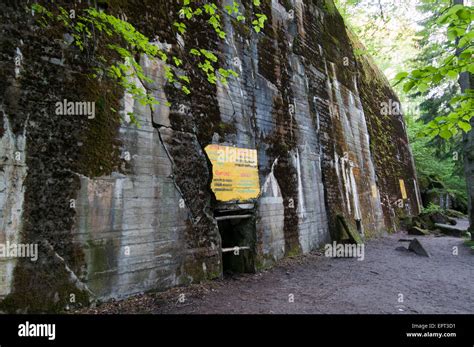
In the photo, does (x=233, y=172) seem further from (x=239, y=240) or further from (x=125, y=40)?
(x=125, y=40)

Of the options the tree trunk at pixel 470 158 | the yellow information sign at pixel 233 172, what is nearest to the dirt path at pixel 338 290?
the yellow information sign at pixel 233 172

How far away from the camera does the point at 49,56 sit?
4.27 metres

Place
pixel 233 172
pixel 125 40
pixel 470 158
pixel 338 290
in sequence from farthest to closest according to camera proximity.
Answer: pixel 470 158, pixel 233 172, pixel 338 290, pixel 125 40

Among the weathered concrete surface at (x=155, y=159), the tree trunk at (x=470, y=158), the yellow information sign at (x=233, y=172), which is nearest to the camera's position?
the weathered concrete surface at (x=155, y=159)

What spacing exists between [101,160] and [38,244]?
1379 millimetres

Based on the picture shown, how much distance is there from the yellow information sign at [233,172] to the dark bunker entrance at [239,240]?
1.37 ft

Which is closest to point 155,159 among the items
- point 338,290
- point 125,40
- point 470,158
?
point 125,40

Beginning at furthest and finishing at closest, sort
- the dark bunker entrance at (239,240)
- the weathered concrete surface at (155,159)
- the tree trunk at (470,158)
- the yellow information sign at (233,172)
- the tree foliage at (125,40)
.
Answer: the tree trunk at (470,158)
the dark bunker entrance at (239,240)
the yellow information sign at (233,172)
the weathered concrete surface at (155,159)
the tree foliage at (125,40)

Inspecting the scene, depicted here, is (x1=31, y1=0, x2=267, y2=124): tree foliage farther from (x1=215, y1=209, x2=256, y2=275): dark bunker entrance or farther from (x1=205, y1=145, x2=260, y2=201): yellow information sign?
(x1=215, y1=209, x2=256, y2=275): dark bunker entrance

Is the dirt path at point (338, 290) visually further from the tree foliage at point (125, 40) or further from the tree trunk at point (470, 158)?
the tree foliage at point (125, 40)

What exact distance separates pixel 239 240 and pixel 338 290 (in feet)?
7.38

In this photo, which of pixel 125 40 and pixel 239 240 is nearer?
pixel 125 40

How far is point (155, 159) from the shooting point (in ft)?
17.4

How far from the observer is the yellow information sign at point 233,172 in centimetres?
623
